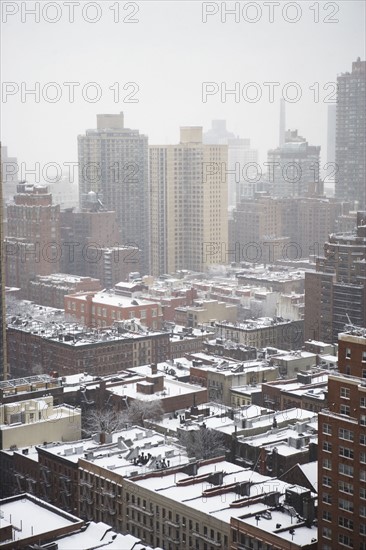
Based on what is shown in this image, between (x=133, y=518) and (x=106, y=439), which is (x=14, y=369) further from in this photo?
(x=133, y=518)

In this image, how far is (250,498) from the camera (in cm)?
2134

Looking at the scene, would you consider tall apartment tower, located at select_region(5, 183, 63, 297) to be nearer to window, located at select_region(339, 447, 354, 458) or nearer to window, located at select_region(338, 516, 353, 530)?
window, located at select_region(338, 516, 353, 530)

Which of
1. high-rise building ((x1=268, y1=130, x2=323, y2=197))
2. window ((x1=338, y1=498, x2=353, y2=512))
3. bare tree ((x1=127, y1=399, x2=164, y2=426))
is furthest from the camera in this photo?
high-rise building ((x1=268, y1=130, x2=323, y2=197))

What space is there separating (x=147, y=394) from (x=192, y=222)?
4128 centimetres

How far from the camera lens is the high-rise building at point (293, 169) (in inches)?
3605

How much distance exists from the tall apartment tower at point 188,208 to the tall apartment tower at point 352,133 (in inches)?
742

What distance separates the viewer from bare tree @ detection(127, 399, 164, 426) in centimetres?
3034

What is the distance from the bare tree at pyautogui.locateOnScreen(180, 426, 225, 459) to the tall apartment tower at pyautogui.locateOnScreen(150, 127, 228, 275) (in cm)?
4529

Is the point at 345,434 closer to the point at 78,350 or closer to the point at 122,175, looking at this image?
the point at 78,350

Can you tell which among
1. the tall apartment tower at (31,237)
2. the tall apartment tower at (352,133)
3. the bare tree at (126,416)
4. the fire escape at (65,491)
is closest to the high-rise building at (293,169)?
the tall apartment tower at (352,133)

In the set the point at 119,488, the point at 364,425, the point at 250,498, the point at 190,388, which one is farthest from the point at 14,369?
the point at 364,425

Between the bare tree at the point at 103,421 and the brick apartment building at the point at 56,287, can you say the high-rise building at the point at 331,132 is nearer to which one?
the brick apartment building at the point at 56,287

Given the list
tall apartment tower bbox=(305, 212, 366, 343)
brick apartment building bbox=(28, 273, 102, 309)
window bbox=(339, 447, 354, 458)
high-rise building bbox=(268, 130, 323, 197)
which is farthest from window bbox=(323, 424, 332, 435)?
high-rise building bbox=(268, 130, 323, 197)

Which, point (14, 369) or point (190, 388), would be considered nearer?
point (190, 388)
